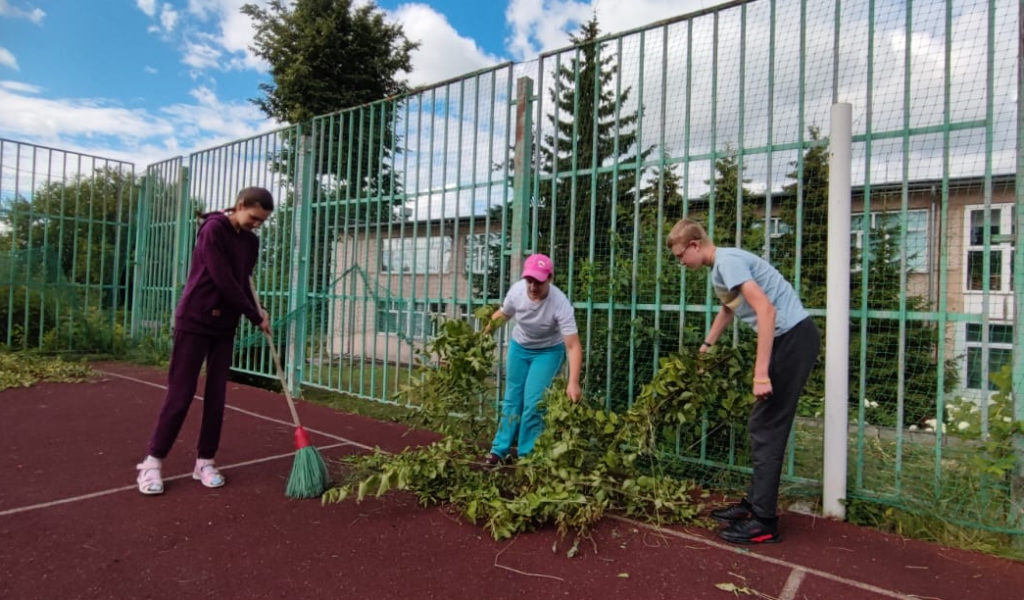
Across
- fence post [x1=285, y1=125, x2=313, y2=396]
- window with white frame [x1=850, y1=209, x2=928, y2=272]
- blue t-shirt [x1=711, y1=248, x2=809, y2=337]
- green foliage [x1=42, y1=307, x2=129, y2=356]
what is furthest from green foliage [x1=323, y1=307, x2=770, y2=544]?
green foliage [x1=42, y1=307, x2=129, y2=356]

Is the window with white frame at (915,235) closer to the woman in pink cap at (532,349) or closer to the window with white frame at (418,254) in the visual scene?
the woman in pink cap at (532,349)

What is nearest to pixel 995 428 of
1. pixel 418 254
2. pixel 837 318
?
pixel 837 318

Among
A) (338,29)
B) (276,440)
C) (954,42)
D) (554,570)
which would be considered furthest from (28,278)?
(338,29)

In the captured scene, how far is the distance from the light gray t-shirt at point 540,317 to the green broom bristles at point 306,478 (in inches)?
61.8

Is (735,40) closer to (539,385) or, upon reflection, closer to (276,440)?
(539,385)

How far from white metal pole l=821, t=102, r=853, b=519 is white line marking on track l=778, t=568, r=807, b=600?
0.86 m

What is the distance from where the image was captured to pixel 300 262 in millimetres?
7180

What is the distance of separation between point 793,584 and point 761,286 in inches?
57.0

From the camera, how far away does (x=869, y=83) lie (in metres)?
3.65

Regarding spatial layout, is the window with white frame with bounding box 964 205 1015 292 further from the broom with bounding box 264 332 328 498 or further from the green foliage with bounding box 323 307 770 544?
the broom with bounding box 264 332 328 498

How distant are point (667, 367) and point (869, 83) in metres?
2.14

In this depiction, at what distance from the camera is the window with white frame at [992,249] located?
3.24 meters

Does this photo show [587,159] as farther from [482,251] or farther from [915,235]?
[915,235]

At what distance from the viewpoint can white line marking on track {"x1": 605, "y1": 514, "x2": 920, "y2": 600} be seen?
272 centimetres
